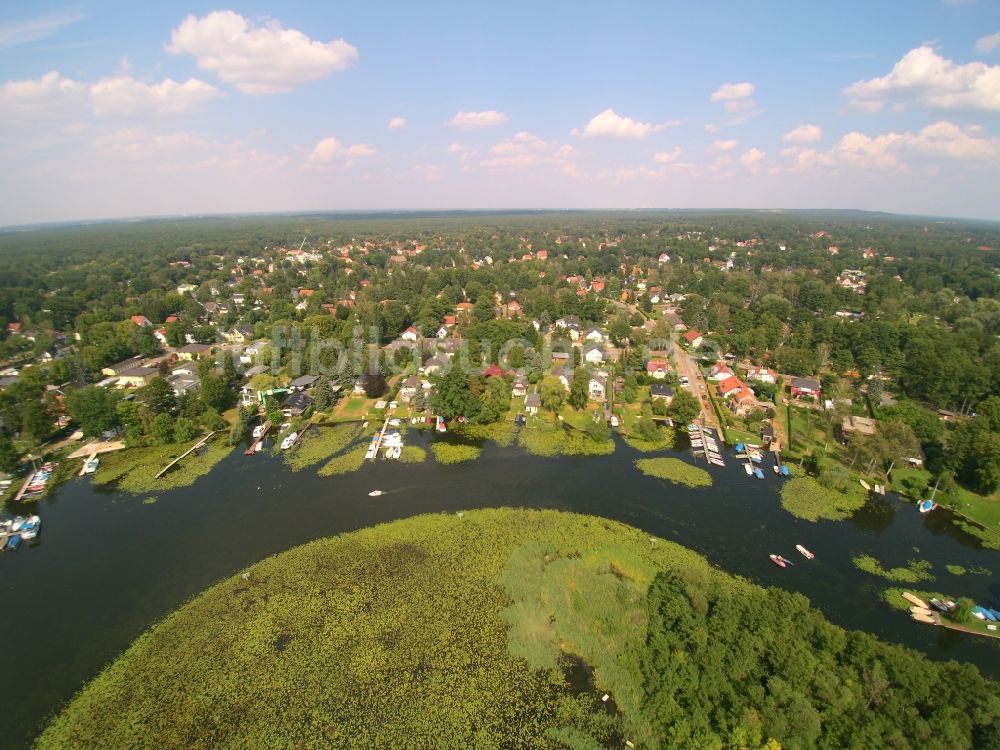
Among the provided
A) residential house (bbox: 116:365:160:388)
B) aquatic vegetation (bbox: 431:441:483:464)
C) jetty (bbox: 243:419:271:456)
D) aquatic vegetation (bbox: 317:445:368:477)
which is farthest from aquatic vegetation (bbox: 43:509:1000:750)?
residential house (bbox: 116:365:160:388)

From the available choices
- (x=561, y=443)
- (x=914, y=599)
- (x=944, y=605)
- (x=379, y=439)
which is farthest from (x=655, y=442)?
(x=379, y=439)

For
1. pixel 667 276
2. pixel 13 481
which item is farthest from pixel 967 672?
pixel 667 276

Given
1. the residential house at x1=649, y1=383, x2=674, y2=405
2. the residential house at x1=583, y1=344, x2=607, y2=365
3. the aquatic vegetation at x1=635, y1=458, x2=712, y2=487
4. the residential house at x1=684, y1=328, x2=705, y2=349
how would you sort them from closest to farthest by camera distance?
1. the aquatic vegetation at x1=635, y1=458, x2=712, y2=487
2. the residential house at x1=649, y1=383, x2=674, y2=405
3. the residential house at x1=583, y1=344, x2=607, y2=365
4. the residential house at x1=684, y1=328, x2=705, y2=349

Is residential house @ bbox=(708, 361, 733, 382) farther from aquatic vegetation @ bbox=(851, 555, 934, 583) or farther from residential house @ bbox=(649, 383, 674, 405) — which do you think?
aquatic vegetation @ bbox=(851, 555, 934, 583)

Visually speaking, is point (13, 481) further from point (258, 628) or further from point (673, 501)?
point (673, 501)

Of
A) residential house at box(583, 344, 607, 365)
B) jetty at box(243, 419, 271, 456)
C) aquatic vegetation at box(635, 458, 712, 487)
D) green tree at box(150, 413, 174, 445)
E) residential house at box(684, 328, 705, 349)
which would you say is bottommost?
aquatic vegetation at box(635, 458, 712, 487)

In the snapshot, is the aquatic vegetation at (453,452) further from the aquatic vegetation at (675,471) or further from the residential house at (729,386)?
the residential house at (729,386)

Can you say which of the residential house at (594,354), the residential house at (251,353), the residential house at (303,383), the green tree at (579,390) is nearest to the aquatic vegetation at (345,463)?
the residential house at (303,383)
